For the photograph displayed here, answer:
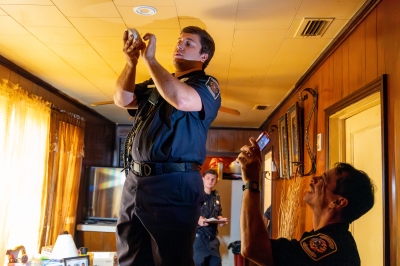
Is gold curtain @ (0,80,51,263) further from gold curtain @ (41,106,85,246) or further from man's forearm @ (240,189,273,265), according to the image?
man's forearm @ (240,189,273,265)

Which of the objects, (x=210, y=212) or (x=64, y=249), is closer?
(x=64, y=249)

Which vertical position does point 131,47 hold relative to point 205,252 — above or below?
above

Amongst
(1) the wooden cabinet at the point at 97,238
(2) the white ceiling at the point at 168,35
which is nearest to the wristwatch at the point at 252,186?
(2) the white ceiling at the point at 168,35

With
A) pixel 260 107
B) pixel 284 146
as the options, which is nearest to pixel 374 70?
pixel 284 146

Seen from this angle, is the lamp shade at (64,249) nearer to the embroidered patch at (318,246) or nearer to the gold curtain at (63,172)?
the gold curtain at (63,172)

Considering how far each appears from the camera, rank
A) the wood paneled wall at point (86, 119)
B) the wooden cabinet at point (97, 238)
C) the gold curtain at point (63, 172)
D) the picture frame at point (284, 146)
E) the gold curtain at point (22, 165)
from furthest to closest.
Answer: the wooden cabinet at point (97, 238)
the gold curtain at point (63, 172)
the picture frame at point (284, 146)
the wood paneled wall at point (86, 119)
the gold curtain at point (22, 165)

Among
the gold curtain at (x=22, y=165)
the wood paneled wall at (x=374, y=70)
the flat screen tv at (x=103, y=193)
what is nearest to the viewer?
the wood paneled wall at (x=374, y=70)

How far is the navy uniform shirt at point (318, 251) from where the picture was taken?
3.67 ft

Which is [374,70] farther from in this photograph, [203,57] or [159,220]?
[159,220]

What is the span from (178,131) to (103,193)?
4.14 metres

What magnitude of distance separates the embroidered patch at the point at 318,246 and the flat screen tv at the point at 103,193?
3.98 metres

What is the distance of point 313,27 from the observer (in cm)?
204

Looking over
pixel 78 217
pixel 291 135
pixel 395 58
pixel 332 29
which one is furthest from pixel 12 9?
pixel 78 217

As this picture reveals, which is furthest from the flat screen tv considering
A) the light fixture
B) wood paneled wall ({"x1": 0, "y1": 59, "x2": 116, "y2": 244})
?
the light fixture
